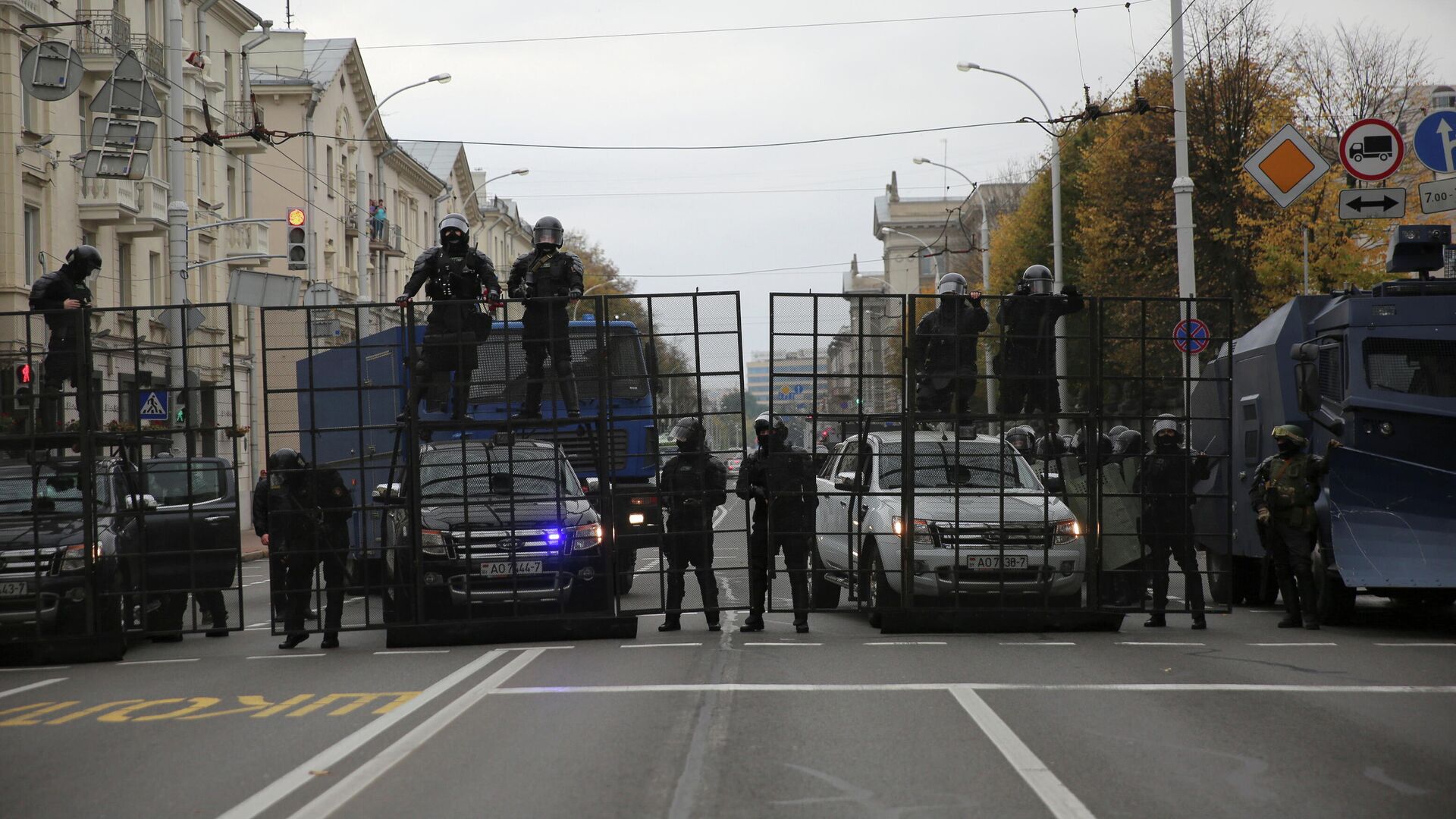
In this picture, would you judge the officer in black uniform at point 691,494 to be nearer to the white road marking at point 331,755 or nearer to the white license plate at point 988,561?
the white license plate at point 988,561

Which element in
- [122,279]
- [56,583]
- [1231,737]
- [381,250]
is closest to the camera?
[1231,737]

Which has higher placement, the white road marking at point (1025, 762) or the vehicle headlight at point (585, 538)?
the vehicle headlight at point (585, 538)

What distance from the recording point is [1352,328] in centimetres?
1390

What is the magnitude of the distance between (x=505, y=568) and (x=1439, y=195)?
941cm

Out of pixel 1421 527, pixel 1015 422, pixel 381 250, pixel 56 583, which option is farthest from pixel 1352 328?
pixel 381 250

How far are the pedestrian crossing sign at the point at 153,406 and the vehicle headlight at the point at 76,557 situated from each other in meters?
1.25

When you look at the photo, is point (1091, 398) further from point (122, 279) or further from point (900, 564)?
point (122, 279)

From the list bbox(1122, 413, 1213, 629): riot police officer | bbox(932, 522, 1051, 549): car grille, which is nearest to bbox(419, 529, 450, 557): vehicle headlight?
bbox(932, 522, 1051, 549): car grille

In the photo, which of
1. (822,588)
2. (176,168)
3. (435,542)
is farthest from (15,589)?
(176,168)

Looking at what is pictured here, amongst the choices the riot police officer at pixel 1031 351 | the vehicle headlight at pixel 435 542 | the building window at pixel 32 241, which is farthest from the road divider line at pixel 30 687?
the building window at pixel 32 241

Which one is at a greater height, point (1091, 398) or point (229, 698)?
point (1091, 398)

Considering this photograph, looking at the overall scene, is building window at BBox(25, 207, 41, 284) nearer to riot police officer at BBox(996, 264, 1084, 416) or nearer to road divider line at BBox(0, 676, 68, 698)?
road divider line at BBox(0, 676, 68, 698)

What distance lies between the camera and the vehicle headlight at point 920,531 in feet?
44.1

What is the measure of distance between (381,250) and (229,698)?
53177 millimetres
